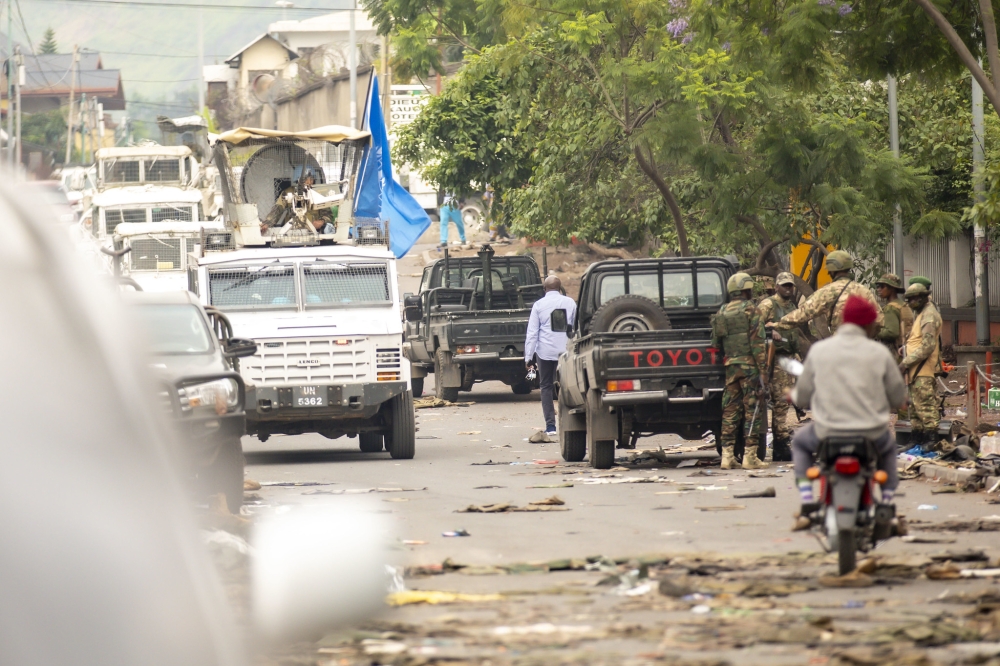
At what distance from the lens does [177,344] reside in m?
12.9

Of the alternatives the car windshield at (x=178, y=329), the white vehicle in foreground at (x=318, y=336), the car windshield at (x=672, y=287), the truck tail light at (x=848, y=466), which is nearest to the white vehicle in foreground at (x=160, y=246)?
the white vehicle in foreground at (x=318, y=336)

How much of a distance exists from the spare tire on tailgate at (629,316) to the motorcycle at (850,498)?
718 cm

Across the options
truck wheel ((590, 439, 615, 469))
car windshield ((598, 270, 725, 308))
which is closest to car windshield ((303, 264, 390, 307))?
car windshield ((598, 270, 725, 308))

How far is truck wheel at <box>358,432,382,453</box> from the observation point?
17203 mm

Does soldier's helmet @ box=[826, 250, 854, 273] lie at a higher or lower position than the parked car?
higher

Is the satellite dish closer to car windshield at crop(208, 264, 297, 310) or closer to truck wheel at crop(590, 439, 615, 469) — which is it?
car windshield at crop(208, 264, 297, 310)

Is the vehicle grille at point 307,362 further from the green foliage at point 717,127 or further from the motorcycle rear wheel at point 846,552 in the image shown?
the motorcycle rear wheel at point 846,552

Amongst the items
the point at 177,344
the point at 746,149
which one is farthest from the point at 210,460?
the point at 746,149

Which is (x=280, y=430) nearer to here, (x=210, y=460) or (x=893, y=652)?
(x=210, y=460)

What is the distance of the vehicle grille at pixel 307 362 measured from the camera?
51.8 feet

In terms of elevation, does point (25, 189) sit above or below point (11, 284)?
above

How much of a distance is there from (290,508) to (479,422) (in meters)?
10.2

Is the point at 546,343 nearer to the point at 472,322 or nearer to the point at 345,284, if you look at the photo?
the point at 345,284

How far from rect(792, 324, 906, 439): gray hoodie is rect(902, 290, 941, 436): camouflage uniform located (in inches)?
237
